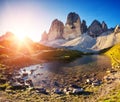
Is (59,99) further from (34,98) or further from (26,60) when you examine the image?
(26,60)

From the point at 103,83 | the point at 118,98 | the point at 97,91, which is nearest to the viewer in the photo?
the point at 118,98

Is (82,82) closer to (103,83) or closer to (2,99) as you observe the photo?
(103,83)

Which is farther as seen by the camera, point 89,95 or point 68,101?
point 89,95

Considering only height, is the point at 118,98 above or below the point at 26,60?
below

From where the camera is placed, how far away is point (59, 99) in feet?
144

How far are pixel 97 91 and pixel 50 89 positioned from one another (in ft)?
40.2

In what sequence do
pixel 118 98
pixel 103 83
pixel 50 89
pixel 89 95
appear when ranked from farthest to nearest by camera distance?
1. pixel 103 83
2. pixel 50 89
3. pixel 89 95
4. pixel 118 98

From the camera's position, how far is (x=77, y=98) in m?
44.8

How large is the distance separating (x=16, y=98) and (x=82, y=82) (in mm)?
25136

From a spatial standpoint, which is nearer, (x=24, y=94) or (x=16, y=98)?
(x=16, y=98)

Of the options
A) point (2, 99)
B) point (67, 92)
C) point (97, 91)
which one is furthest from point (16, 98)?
point (97, 91)

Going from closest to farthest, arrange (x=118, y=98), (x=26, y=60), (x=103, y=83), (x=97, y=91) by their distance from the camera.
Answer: (x=118, y=98), (x=97, y=91), (x=103, y=83), (x=26, y=60)

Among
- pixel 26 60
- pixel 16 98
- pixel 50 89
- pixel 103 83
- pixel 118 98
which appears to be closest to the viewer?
pixel 118 98

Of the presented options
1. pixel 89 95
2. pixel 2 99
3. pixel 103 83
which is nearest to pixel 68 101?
pixel 89 95
